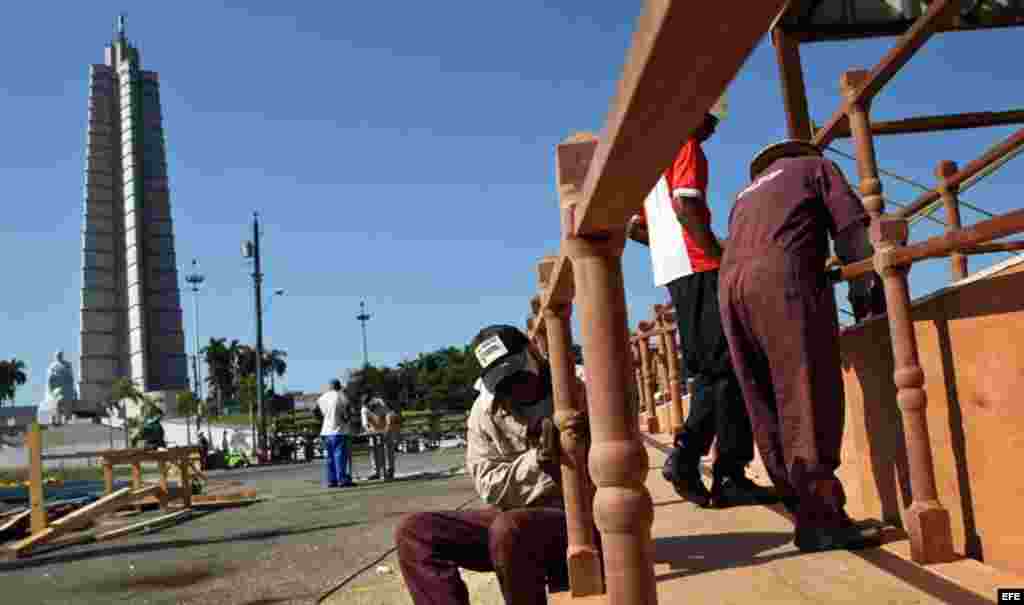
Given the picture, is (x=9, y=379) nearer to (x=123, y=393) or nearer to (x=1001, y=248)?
(x=123, y=393)

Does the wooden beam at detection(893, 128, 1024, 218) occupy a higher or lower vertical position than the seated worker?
higher

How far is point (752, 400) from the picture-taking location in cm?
300

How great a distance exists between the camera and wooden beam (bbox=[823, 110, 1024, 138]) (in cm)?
402

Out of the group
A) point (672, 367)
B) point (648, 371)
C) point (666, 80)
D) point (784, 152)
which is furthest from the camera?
point (648, 371)

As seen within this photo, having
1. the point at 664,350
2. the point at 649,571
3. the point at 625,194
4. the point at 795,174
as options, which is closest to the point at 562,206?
the point at 625,194

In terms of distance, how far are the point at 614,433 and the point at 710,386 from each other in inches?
84.2

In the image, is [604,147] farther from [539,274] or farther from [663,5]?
[539,274]

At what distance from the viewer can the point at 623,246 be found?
1.58m

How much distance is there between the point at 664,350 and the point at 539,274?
5.44 metres

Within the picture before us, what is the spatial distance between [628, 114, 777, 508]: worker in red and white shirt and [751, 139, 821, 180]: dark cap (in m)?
0.31

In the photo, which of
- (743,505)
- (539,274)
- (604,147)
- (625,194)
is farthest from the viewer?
(743,505)

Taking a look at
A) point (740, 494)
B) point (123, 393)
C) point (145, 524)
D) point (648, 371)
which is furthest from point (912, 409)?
point (123, 393)

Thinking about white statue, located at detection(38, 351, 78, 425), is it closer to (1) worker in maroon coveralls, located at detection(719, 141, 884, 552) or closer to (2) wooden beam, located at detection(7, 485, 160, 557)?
(2) wooden beam, located at detection(7, 485, 160, 557)

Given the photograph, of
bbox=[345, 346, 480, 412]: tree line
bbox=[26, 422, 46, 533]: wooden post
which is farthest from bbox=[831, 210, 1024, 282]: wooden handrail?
bbox=[345, 346, 480, 412]: tree line
